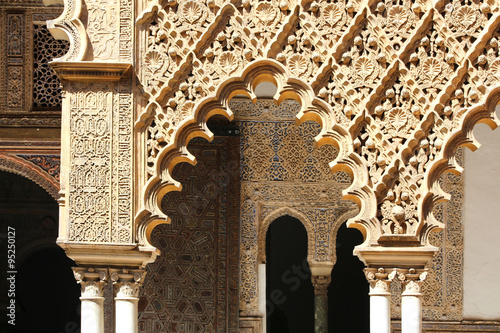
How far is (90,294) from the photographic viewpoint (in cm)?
517

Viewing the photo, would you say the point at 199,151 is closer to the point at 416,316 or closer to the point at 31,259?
the point at 416,316

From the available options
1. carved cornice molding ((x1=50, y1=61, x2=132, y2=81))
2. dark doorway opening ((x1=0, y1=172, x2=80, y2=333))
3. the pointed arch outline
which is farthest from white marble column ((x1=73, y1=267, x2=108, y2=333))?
dark doorway opening ((x1=0, y1=172, x2=80, y2=333))

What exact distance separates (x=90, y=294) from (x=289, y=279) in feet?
16.2

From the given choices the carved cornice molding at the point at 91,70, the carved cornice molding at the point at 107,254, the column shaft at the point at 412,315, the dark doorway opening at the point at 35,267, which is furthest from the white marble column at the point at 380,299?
the dark doorway opening at the point at 35,267

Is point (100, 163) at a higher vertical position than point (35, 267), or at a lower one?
A: higher

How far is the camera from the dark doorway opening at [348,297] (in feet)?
31.5

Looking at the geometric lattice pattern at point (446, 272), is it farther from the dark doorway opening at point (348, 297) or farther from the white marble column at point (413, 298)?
the dark doorway opening at point (348, 297)

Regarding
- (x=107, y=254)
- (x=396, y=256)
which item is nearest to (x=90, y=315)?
(x=107, y=254)

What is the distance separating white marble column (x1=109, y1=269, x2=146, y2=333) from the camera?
17.0 feet

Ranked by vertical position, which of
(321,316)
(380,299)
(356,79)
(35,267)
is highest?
(356,79)

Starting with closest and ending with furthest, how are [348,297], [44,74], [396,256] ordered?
[396,256] → [44,74] → [348,297]

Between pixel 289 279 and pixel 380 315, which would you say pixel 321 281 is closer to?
pixel 289 279

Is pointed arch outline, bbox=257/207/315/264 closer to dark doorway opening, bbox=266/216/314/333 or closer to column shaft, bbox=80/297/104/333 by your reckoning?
dark doorway opening, bbox=266/216/314/333

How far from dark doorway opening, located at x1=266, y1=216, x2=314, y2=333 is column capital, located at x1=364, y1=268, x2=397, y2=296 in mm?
4249
